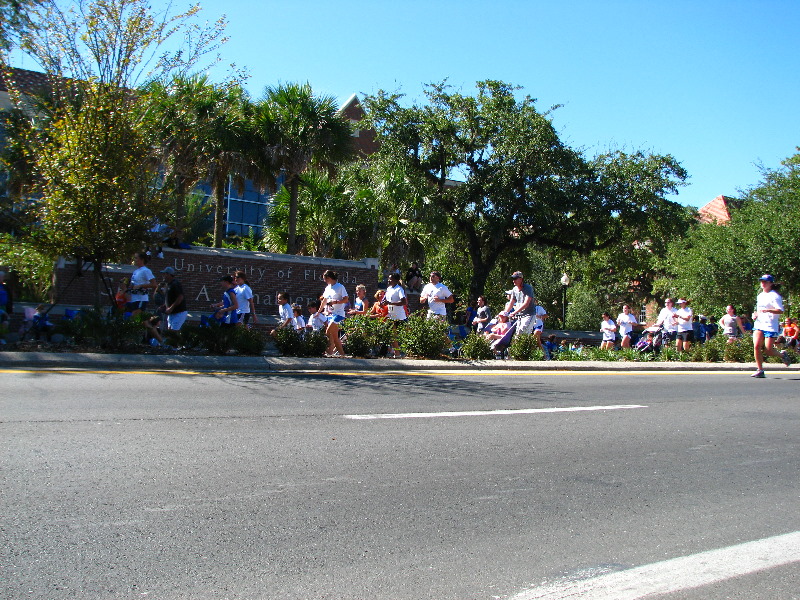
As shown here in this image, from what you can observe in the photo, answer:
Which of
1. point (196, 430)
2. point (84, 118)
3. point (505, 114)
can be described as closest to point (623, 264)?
point (505, 114)

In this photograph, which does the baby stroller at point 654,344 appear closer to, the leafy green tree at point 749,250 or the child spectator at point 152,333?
the leafy green tree at point 749,250

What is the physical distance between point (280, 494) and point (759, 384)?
9.91 meters

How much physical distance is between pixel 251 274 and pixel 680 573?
1815 centimetres

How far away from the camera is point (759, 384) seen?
467 inches

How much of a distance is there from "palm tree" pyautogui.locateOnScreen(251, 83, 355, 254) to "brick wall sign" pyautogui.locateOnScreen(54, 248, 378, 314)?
3.28 m

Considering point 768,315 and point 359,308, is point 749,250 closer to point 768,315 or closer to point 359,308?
point 768,315

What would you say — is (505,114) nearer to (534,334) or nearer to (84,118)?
(534,334)

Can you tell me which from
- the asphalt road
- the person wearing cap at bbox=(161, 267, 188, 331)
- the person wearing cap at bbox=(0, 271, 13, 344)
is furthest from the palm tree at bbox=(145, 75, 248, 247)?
the asphalt road

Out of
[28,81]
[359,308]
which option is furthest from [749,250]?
[28,81]

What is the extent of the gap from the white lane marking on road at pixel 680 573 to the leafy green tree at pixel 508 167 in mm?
22378

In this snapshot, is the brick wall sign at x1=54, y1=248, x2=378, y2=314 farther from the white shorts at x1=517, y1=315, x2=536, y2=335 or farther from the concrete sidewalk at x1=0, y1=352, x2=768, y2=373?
the white shorts at x1=517, y1=315, x2=536, y2=335

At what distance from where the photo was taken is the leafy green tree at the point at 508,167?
25.8 meters

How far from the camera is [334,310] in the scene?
13.2 m

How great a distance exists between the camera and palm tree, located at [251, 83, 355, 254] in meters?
22.2
